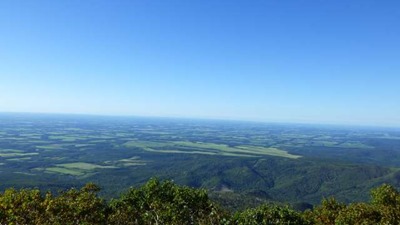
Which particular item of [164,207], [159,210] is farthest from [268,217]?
[159,210]

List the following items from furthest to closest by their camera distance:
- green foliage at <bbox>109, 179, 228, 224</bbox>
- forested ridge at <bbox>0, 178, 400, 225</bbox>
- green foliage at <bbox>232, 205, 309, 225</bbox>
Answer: green foliage at <bbox>109, 179, 228, 224</bbox>, green foliage at <bbox>232, 205, 309, 225</bbox>, forested ridge at <bbox>0, 178, 400, 225</bbox>

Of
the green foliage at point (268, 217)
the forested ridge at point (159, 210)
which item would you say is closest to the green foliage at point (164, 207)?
the forested ridge at point (159, 210)

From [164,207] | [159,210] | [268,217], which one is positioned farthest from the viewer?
[164,207]

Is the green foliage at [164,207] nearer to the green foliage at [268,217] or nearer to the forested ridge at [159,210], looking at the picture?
the forested ridge at [159,210]

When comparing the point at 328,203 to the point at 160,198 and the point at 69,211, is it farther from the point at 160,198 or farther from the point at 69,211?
the point at 69,211

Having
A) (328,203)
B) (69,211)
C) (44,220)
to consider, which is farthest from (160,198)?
(328,203)

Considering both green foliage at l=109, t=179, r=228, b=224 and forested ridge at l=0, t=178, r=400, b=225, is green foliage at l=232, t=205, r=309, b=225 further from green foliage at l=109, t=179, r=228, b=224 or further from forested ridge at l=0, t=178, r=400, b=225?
green foliage at l=109, t=179, r=228, b=224

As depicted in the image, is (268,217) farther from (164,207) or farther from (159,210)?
(159,210)

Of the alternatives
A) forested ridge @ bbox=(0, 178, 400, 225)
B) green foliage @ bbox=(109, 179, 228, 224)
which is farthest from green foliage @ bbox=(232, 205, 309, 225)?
green foliage @ bbox=(109, 179, 228, 224)
